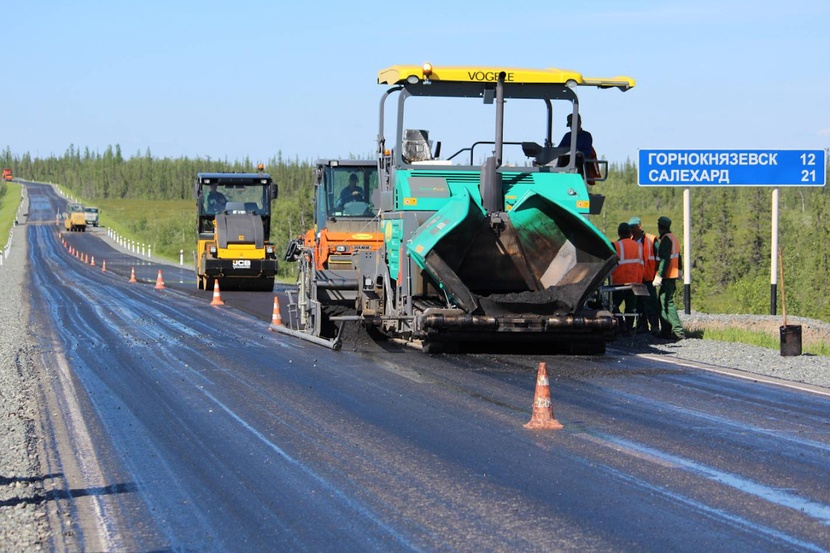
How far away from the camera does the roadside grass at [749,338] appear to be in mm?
16172

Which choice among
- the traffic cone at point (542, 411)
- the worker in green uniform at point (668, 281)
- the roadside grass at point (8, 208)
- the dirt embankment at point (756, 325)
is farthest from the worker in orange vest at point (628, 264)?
the roadside grass at point (8, 208)

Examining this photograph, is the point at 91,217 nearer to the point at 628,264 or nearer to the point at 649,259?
the point at 649,259

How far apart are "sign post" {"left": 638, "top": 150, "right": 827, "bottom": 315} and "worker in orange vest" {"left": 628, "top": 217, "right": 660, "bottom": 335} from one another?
285 cm

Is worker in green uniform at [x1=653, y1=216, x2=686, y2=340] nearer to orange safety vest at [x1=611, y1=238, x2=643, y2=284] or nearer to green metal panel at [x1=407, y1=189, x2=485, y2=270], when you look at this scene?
orange safety vest at [x1=611, y1=238, x2=643, y2=284]

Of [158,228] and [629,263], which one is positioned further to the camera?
[158,228]

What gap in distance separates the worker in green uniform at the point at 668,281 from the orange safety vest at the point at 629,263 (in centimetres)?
57

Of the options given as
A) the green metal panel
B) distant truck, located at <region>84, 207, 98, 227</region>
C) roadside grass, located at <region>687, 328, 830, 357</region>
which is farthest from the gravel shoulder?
distant truck, located at <region>84, 207, 98, 227</region>

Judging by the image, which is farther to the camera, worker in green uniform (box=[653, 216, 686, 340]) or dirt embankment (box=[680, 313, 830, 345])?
dirt embankment (box=[680, 313, 830, 345])

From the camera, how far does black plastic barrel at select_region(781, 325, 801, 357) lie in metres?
14.1

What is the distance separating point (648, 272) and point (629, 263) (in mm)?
737

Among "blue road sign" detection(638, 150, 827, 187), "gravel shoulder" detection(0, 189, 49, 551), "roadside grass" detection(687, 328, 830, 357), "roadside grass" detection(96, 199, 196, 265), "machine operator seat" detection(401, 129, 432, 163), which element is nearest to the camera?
"gravel shoulder" detection(0, 189, 49, 551)

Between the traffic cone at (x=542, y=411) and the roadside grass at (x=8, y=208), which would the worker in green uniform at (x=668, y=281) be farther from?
the roadside grass at (x=8, y=208)

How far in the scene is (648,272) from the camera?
1662 centimetres

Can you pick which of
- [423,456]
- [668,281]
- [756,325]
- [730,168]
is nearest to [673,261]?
[668,281]
